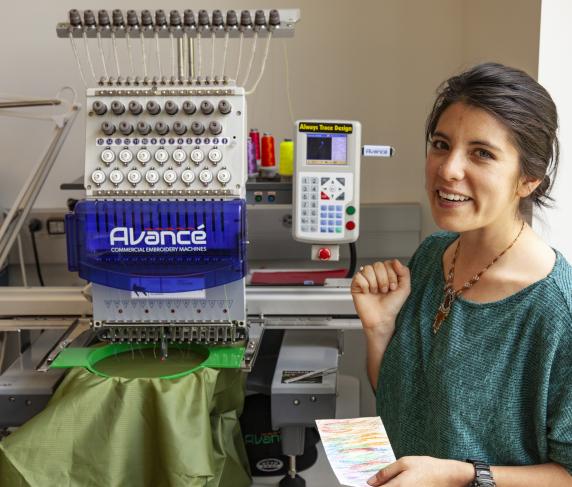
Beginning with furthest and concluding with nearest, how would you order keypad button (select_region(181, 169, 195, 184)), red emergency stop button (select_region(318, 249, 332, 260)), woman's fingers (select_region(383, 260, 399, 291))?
1. red emergency stop button (select_region(318, 249, 332, 260))
2. keypad button (select_region(181, 169, 195, 184))
3. woman's fingers (select_region(383, 260, 399, 291))

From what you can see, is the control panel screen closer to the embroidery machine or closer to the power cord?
the embroidery machine

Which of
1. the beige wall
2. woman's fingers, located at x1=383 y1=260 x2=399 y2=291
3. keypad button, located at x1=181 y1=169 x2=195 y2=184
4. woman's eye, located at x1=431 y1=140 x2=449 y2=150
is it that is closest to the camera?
woman's eye, located at x1=431 y1=140 x2=449 y2=150

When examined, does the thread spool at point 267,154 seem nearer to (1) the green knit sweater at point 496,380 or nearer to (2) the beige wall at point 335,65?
(2) the beige wall at point 335,65

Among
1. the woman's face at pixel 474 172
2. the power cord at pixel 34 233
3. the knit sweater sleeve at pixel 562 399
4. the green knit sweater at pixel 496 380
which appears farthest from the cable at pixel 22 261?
the knit sweater sleeve at pixel 562 399

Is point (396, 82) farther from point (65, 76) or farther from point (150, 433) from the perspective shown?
point (150, 433)

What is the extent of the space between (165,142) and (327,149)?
1.36 feet

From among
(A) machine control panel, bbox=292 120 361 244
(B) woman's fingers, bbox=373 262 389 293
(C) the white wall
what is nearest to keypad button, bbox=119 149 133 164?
(A) machine control panel, bbox=292 120 361 244

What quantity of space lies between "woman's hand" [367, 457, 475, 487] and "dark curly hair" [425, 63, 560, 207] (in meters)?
0.48

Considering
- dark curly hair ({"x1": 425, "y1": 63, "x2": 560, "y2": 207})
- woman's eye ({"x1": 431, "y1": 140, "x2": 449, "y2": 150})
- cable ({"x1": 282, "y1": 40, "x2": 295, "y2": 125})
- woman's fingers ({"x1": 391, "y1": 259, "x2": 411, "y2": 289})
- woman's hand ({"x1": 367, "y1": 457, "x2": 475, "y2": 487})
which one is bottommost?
woman's hand ({"x1": 367, "y1": 457, "x2": 475, "y2": 487})

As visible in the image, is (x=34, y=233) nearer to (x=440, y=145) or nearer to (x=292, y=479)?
(x=292, y=479)

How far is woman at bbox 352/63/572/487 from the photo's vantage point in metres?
1.13

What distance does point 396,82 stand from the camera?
2684 millimetres

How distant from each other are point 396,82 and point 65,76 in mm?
1217

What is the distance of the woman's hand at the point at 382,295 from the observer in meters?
1.41
